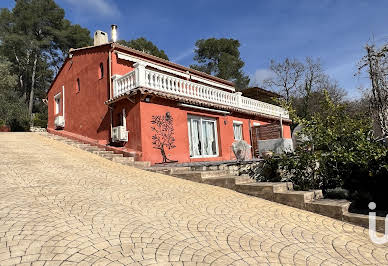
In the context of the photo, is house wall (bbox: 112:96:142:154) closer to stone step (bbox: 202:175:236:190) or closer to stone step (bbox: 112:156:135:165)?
stone step (bbox: 112:156:135:165)

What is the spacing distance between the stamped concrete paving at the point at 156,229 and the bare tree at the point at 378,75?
18.8ft

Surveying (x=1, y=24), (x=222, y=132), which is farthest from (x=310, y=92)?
(x=1, y=24)

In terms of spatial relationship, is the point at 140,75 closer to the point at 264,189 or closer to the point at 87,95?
the point at 87,95

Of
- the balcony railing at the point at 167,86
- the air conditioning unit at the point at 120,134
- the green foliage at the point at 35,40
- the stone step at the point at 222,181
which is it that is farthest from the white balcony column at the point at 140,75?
the green foliage at the point at 35,40

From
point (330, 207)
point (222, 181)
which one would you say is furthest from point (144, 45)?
point (330, 207)

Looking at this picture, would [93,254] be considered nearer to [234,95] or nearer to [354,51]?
[354,51]

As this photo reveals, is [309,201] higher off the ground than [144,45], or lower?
lower

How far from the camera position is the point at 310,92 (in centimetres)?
2894

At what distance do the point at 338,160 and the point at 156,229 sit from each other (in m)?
4.97

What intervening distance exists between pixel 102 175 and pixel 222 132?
850cm

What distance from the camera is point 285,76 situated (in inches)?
1174

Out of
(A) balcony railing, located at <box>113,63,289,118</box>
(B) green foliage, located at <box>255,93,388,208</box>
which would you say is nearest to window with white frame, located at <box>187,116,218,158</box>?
(A) balcony railing, located at <box>113,63,289,118</box>

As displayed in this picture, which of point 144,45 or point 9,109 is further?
point 144,45

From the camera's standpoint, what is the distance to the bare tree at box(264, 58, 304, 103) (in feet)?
95.9
